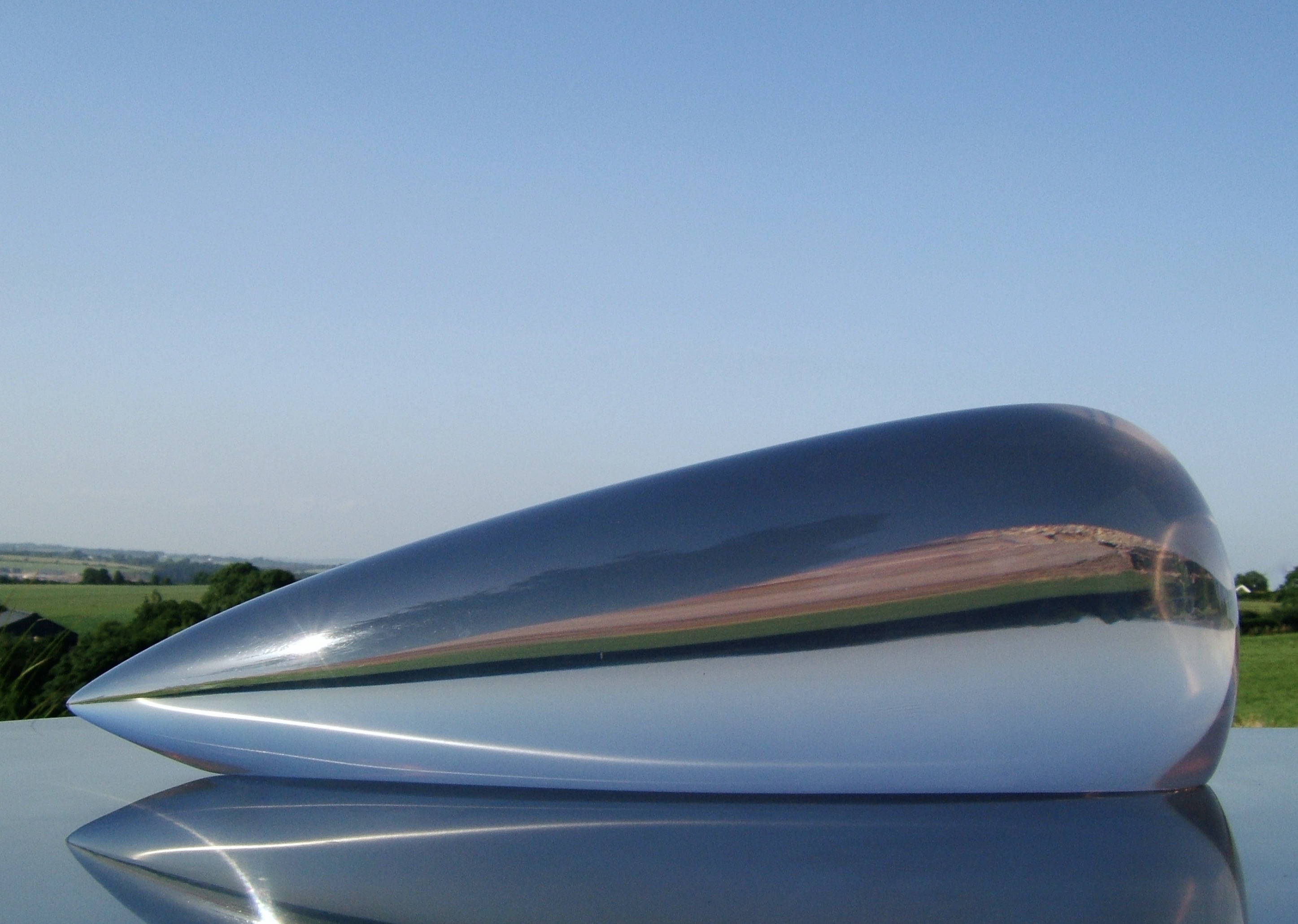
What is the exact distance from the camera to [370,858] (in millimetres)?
1718

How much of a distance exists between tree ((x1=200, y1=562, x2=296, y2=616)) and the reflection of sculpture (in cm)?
526

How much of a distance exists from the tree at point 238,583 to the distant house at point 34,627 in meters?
1.10

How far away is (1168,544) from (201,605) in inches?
252

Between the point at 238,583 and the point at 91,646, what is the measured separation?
1.42 m

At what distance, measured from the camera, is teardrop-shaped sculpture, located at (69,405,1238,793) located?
6.60ft

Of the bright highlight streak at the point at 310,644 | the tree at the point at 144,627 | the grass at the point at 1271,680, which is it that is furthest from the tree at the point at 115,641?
the grass at the point at 1271,680

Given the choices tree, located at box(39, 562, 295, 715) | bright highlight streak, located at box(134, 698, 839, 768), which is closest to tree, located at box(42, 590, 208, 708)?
tree, located at box(39, 562, 295, 715)

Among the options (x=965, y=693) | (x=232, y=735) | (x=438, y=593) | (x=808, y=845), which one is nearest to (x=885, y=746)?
(x=965, y=693)

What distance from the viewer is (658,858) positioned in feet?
5.53

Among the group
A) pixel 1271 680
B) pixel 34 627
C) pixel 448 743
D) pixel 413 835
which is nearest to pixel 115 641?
pixel 34 627

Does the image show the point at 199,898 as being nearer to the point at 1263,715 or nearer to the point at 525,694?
the point at 525,694

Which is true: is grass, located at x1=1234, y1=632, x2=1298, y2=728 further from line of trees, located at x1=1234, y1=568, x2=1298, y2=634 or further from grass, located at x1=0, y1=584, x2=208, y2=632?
grass, located at x1=0, y1=584, x2=208, y2=632

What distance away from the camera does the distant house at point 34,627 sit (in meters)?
5.77

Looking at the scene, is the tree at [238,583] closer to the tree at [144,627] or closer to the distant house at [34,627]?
the tree at [144,627]
